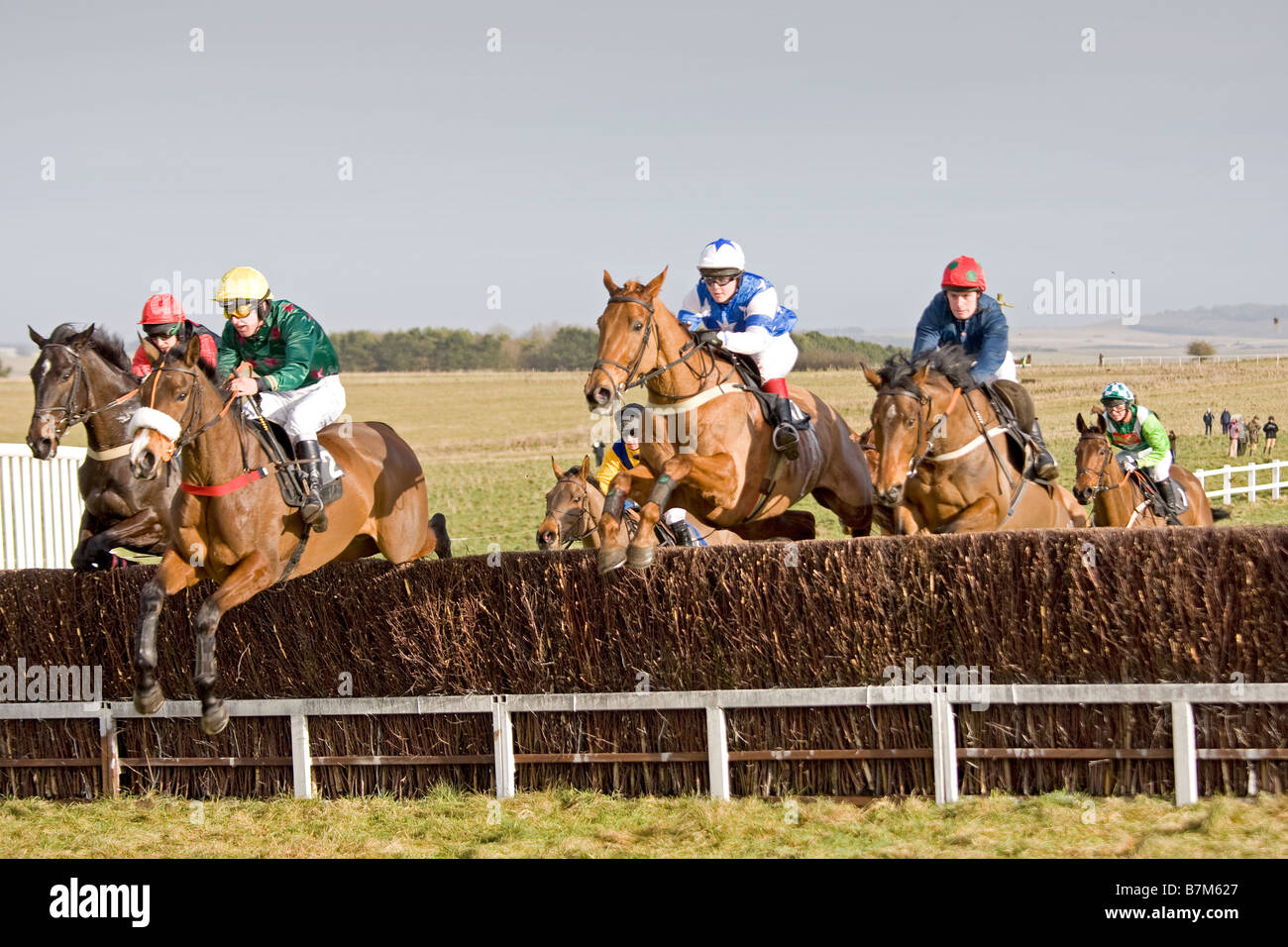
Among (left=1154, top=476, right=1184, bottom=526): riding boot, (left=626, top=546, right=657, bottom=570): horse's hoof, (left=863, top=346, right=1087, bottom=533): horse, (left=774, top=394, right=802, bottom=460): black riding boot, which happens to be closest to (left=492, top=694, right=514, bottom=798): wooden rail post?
(left=626, top=546, right=657, bottom=570): horse's hoof

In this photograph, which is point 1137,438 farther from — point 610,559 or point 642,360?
point 610,559

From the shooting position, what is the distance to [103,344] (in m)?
9.00

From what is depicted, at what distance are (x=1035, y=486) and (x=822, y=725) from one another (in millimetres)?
2861

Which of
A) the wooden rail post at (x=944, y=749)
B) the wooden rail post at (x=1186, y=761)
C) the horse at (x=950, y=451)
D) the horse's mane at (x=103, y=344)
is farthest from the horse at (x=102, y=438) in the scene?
the wooden rail post at (x=1186, y=761)

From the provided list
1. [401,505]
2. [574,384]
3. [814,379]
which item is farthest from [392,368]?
[401,505]

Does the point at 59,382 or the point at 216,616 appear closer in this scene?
the point at 216,616

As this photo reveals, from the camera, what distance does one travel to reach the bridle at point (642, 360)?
689 centimetres

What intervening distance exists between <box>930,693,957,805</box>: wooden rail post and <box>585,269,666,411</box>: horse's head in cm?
222

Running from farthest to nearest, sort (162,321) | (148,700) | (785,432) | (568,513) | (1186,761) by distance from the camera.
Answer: (568,513) → (162,321) → (785,432) → (148,700) → (1186,761)

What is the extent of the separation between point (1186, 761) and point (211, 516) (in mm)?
5025

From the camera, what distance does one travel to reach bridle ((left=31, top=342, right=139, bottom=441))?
325 inches

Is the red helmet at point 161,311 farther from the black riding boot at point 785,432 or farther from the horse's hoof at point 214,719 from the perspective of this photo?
the black riding boot at point 785,432

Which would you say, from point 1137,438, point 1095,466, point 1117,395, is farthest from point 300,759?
point 1137,438

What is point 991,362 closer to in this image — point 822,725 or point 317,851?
point 822,725
